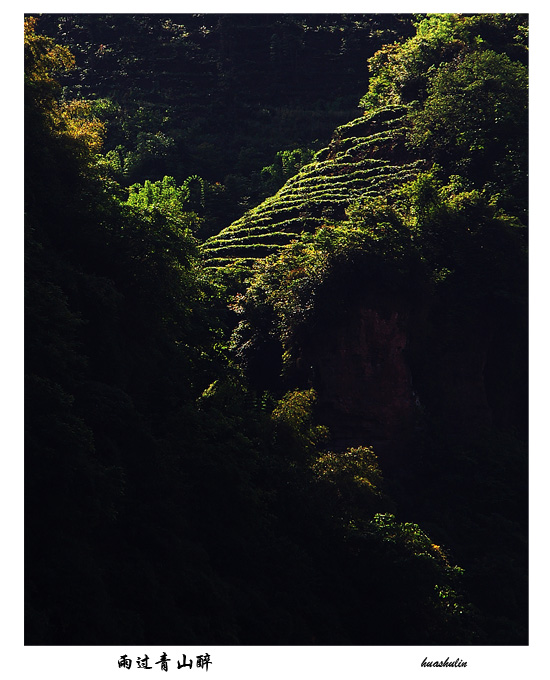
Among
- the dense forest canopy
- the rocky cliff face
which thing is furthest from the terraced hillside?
the rocky cliff face

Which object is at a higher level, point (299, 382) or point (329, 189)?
point (329, 189)

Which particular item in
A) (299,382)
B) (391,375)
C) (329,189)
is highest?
(329,189)

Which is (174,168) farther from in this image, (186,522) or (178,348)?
(186,522)

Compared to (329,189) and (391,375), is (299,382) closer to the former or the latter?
(391,375)

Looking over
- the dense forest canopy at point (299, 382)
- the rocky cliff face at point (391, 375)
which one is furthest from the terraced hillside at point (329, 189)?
the rocky cliff face at point (391, 375)

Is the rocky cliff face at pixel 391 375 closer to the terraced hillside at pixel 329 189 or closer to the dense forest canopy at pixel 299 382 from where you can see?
the dense forest canopy at pixel 299 382

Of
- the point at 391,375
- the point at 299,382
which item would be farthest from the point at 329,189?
the point at 299,382
